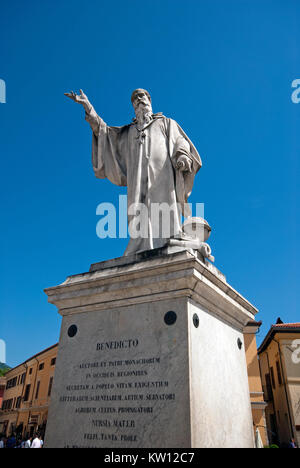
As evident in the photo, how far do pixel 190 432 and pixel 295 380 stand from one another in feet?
79.2

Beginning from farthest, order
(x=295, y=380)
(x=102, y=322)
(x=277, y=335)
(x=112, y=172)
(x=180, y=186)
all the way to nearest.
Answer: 1. (x=277, y=335)
2. (x=295, y=380)
3. (x=112, y=172)
4. (x=180, y=186)
5. (x=102, y=322)

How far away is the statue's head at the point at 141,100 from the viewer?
568 cm

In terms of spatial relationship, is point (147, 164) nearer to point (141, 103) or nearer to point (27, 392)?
point (141, 103)

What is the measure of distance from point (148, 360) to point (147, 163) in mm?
2819

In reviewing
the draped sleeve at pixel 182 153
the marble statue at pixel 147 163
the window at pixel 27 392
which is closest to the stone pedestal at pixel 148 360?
the marble statue at pixel 147 163

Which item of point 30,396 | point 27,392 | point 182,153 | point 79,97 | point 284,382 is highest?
point 27,392

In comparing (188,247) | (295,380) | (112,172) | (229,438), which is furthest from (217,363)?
(295,380)

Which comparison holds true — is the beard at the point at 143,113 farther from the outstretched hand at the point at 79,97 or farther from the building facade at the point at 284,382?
the building facade at the point at 284,382

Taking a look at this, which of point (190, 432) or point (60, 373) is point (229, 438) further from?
point (60, 373)

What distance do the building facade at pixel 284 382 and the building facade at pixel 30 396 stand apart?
19.4m

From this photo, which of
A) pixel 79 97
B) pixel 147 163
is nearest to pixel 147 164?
pixel 147 163

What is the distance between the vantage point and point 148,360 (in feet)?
11.4

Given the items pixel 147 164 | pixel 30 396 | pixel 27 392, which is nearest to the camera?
pixel 147 164
